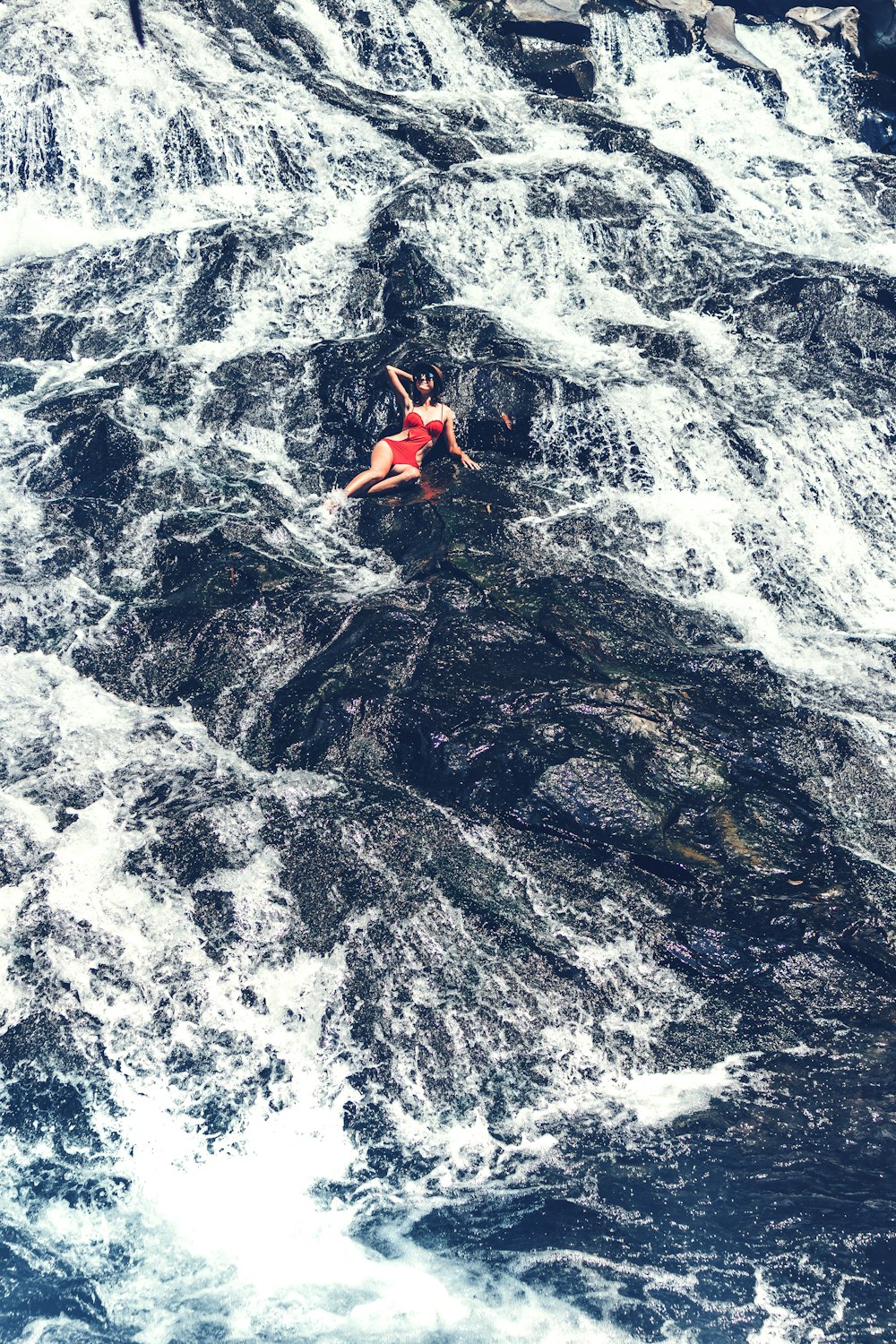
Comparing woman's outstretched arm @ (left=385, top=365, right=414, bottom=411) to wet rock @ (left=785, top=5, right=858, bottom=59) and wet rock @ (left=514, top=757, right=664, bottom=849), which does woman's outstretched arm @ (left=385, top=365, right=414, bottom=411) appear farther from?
wet rock @ (left=785, top=5, right=858, bottom=59)

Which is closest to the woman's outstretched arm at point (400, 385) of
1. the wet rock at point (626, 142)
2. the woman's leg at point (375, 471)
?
the woman's leg at point (375, 471)

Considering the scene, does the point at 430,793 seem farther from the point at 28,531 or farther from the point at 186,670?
the point at 28,531

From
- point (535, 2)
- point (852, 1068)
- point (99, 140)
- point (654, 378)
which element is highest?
point (535, 2)

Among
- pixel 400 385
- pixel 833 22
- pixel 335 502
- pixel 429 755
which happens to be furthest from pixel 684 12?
pixel 429 755

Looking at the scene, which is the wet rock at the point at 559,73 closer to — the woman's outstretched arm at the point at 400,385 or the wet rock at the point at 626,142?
the wet rock at the point at 626,142

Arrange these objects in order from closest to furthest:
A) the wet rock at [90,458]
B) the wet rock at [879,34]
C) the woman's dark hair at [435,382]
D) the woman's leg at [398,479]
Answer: the woman's leg at [398,479] < the wet rock at [90,458] < the woman's dark hair at [435,382] < the wet rock at [879,34]

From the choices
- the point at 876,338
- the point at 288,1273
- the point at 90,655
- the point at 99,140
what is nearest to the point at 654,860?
the point at 288,1273

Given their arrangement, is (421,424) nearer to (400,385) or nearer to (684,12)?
(400,385)
